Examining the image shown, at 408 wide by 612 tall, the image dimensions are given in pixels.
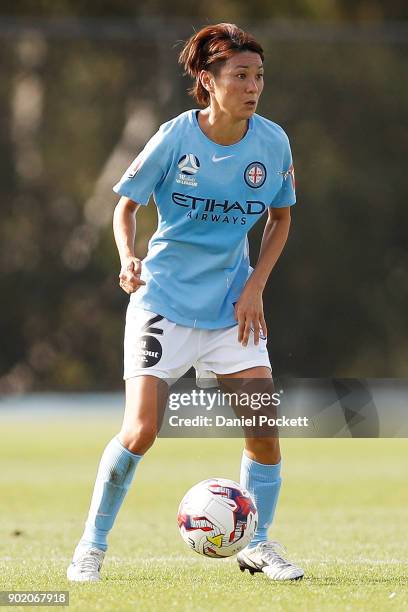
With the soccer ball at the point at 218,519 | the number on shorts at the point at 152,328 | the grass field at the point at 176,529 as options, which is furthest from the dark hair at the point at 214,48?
the grass field at the point at 176,529

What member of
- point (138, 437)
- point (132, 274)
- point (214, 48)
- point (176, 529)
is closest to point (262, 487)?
point (138, 437)

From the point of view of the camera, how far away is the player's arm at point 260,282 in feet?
17.1

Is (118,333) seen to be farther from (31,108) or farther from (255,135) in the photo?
(255,135)

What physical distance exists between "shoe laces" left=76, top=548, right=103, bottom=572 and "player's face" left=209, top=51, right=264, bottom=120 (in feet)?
5.96

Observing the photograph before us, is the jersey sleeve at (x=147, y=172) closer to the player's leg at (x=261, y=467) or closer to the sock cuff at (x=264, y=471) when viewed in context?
the player's leg at (x=261, y=467)

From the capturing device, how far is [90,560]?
5.02 meters

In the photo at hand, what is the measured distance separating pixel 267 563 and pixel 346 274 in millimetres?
9630

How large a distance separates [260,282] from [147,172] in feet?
2.11

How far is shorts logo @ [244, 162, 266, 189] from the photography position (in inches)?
207

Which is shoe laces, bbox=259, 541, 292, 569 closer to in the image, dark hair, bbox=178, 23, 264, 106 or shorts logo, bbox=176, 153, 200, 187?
shorts logo, bbox=176, 153, 200, 187

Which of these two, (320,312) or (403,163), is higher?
(403,163)

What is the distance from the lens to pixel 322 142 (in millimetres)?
14750

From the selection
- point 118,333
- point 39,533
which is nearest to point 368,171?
point 118,333

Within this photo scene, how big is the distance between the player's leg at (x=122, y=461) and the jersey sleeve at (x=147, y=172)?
747mm
